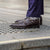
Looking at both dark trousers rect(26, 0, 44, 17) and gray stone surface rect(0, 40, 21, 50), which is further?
dark trousers rect(26, 0, 44, 17)

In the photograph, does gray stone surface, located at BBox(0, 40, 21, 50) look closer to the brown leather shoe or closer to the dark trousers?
the brown leather shoe

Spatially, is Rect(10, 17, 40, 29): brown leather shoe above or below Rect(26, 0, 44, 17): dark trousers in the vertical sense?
below

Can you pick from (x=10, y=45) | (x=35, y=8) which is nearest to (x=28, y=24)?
(x=35, y=8)

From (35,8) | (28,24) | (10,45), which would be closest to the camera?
(10,45)

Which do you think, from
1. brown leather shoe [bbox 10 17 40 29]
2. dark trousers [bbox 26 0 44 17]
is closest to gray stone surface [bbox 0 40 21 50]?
brown leather shoe [bbox 10 17 40 29]

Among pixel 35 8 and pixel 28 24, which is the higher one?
pixel 35 8

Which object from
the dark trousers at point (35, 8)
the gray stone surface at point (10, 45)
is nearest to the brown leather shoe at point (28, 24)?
the dark trousers at point (35, 8)

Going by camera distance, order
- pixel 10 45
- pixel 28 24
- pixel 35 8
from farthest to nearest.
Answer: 1. pixel 35 8
2. pixel 28 24
3. pixel 10 45

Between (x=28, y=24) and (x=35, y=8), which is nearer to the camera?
(x=28, y=24)

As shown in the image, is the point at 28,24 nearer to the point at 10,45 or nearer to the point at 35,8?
the point at 35,8

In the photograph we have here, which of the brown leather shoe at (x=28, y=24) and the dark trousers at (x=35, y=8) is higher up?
the dark trousers at (x=35, y=8)

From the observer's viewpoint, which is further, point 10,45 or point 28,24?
point 28,24

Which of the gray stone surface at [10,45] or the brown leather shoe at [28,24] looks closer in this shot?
the gray stone surface at [10,45]

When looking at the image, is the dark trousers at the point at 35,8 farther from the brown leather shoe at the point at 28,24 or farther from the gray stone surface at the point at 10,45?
the gray stone surface at the point at 10,45
